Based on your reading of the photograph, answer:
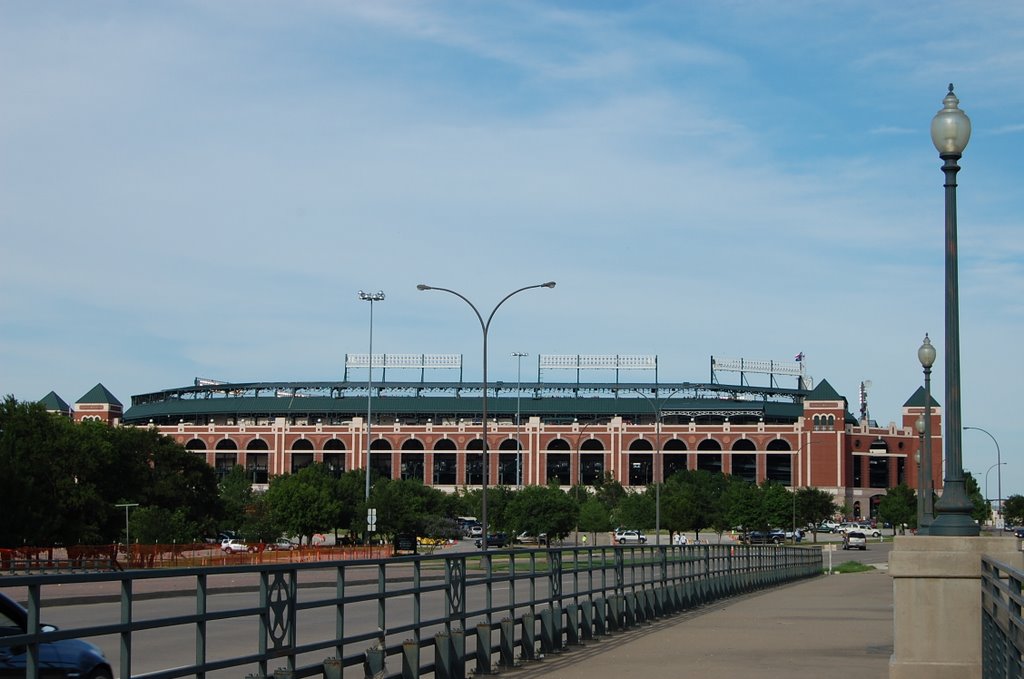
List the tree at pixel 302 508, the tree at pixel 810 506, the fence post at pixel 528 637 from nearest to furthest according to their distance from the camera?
the fence post at pixel 528 637 < the tree at pixel 302 508 < the tree at pixel 810 506

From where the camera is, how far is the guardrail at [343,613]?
9.02 m

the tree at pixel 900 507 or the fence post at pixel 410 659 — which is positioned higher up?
the fence post at pixel 410 659

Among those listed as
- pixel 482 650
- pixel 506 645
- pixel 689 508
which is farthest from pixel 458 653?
pixel 689 508

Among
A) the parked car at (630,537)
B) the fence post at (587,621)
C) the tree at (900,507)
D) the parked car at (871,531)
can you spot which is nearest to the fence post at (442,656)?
the fence post at (587,621)

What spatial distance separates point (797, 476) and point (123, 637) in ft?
500

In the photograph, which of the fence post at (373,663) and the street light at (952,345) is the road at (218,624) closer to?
the fence post at (373,663)

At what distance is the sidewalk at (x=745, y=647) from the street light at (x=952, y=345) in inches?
119

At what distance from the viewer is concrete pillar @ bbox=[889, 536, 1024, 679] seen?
13711 millimetres

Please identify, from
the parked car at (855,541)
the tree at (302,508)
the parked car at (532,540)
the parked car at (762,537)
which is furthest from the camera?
the parked car at (762,537)

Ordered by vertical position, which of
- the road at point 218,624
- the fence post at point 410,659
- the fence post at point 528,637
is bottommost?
the fence post at point 528,637

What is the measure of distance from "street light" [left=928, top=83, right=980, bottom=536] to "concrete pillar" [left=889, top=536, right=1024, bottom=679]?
1.80ft

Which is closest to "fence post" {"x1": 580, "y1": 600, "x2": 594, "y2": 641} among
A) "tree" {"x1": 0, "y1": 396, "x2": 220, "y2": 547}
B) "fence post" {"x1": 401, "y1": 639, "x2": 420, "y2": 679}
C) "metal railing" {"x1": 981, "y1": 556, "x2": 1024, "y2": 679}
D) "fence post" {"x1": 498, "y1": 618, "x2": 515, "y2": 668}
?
"fence post" {"x1": 498, "y1": 618, "x2": 515, "y2": 668}

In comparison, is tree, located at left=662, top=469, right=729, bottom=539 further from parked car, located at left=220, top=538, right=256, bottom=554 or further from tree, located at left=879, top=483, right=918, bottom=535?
parked car, located at left=220, top=538, right=256, bottom=554

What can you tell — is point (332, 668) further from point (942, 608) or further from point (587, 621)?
point (587, 621)
